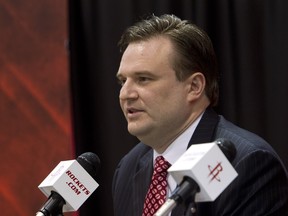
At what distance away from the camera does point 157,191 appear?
1809 millimetres

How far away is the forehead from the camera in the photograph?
73.2 inches

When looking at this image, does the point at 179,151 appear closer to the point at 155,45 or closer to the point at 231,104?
Result: the point at 155,45

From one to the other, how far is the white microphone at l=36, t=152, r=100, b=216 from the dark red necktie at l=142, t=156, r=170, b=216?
0.27 m

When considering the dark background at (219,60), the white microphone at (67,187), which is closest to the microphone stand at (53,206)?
the white microphone at (67,187)

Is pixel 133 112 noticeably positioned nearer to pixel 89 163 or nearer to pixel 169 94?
pixel 169 94

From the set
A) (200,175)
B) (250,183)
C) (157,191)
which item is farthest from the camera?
(157,191)

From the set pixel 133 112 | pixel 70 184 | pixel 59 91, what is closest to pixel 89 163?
pixel 70 184

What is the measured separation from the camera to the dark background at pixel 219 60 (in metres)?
2.57

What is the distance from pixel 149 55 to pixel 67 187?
0.56 meters

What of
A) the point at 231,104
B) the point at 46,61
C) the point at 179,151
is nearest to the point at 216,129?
the point at 179,151

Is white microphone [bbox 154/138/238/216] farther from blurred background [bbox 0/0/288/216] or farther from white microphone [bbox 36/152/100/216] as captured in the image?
blurred background [bbox 0/0/288/216]

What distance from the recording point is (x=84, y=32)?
2904 millimetres

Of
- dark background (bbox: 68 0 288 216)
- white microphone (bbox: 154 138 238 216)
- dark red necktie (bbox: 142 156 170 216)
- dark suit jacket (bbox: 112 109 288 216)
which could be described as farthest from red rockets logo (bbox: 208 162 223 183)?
dark background (bbox: 68 0 288 216)

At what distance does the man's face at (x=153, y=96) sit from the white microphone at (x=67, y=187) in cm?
29
